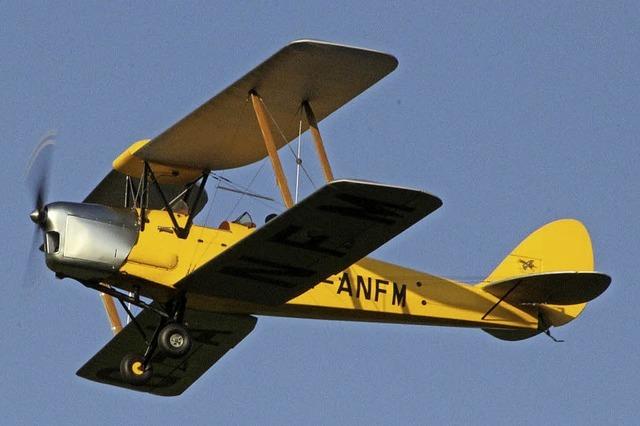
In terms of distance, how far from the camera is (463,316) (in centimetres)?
1925

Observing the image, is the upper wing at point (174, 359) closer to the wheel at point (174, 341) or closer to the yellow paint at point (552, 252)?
the wheel at point (174, 341)

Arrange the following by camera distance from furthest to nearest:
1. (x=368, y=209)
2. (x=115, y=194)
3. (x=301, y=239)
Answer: (x=115, y=194) < (x=301, y=239) < (x=368, y=209)

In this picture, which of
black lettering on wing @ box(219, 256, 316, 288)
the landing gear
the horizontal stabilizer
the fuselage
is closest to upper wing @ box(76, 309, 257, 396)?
the fuselage

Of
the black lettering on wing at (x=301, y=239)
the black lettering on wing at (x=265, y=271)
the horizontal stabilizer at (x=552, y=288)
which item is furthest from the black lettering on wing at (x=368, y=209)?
the horizontal stabilizer at (x=552, y=288)

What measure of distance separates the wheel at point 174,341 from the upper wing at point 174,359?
3.52 ft

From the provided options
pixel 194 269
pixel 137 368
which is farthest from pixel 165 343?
pixel 194 269

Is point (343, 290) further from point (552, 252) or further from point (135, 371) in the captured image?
point (552, 252)

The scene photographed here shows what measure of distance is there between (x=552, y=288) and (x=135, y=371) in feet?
16.1

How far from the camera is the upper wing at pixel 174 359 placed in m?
18.6

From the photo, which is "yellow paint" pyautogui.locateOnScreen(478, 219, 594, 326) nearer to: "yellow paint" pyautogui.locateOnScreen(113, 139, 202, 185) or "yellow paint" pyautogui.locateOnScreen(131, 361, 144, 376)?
"yellow paint" pyautogui.locateOnScreen(113, 139, 202, 185)

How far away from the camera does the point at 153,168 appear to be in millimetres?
18469

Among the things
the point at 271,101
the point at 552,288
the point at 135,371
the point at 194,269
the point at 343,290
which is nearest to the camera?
the point at 194,269

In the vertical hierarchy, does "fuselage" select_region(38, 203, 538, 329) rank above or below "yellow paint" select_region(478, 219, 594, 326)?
below

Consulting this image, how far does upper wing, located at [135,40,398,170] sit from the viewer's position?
16984mm
